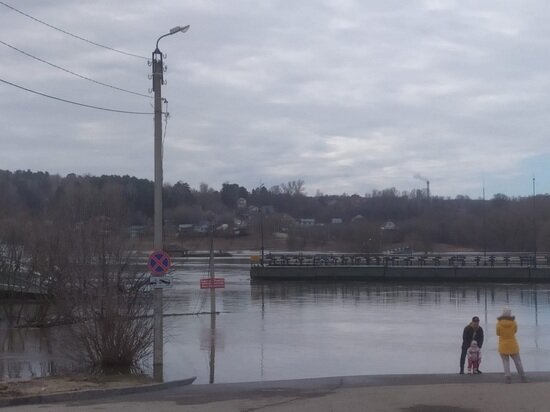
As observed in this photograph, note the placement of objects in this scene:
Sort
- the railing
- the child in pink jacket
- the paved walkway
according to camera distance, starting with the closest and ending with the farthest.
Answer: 1. the paved walkway
2. the child in pink jacket
3. the railing

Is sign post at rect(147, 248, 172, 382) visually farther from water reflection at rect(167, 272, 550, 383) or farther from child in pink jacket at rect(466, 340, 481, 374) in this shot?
child in pink jacket at rect(466, 340, 481, 374)

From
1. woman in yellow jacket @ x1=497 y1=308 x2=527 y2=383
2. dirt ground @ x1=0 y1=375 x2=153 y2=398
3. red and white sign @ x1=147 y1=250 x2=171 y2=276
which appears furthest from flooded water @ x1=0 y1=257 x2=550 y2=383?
woman in yellow jacket @ x1=497 y1=308 x2=527 y2=383

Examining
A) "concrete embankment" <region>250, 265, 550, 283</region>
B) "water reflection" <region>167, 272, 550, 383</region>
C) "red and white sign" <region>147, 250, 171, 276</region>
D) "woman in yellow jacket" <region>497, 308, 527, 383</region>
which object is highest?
"red and white sign" <region>147, 250, 171, 276</region>

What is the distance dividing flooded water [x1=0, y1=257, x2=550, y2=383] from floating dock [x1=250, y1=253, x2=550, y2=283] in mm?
19727

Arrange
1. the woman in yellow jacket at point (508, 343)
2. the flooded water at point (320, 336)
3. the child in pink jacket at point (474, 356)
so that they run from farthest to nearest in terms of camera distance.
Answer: the flooded water at point (320, 336) → the child in pink jacket at point (474, 356) → the woman in yellow jacket at point (508, 343)

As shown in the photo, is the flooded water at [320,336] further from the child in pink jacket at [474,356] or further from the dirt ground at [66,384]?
the child in pink jacket at [474,356]

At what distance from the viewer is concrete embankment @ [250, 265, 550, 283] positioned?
75.2m

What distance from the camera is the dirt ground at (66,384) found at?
15.8 m

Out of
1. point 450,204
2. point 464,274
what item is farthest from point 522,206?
point 464,274

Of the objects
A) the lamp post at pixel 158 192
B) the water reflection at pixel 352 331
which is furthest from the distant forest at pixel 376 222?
the lamp post at pixel 158 192

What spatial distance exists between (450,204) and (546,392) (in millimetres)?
172928

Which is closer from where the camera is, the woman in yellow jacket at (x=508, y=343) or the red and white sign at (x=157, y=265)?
the woman in yellow jacket at (x=508, y=343)

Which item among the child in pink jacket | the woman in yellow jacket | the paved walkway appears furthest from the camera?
the child in pink jacket

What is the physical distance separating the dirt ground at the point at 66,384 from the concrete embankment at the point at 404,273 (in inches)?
2330
